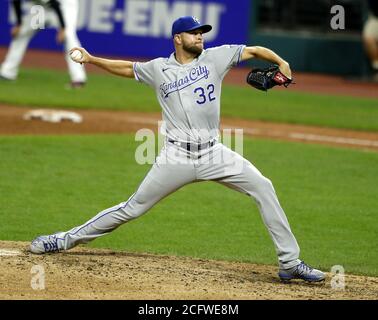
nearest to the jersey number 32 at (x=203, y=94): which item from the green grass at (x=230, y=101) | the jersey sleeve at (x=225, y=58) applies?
the jersey sleeve at (x=225, y=58)

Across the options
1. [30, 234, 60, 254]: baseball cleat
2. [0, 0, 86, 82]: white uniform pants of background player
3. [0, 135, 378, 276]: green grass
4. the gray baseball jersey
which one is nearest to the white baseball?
the gray baseball jersey

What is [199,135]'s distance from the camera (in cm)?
669

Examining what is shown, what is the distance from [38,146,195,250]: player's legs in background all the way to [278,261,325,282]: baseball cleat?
3.22 ft

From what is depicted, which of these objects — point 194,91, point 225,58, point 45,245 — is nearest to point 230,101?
point 45,245

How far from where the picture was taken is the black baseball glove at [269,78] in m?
6.62

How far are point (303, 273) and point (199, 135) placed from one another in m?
1.26

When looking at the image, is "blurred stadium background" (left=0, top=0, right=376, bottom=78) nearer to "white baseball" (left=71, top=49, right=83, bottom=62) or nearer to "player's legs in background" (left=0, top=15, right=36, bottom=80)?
"player's legs in background" (left=0, top=15, right=36, bottom=80)

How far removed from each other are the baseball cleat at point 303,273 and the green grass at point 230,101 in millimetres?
8378

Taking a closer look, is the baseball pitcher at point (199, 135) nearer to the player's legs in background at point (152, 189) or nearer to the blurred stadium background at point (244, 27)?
the player's legs in background at point (152, 189)

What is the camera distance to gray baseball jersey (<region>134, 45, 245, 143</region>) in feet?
21.9

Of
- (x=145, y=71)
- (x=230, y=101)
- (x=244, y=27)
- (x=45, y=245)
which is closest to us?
(x=145, y=71)

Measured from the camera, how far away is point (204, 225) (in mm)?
8844

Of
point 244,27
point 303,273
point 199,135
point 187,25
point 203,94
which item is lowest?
point 303,273

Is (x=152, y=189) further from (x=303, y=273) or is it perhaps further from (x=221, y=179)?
(x=303, y=273)
